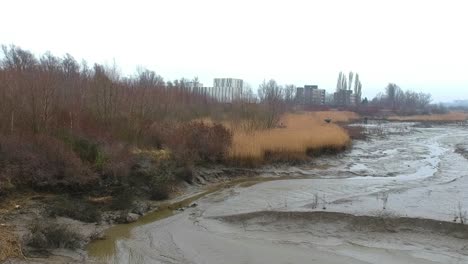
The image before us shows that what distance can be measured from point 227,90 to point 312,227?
133ft

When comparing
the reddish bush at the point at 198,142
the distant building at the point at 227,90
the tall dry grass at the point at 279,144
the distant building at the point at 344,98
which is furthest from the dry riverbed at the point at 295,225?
the distant building at the point at 344,98

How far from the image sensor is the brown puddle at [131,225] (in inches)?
348

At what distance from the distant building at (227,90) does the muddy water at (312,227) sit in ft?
54.4

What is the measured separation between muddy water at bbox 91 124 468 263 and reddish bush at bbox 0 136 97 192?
3.18m

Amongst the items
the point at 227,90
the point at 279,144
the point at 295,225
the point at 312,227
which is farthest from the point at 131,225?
the point at 227,90

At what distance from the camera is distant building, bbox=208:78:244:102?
34.1 metres

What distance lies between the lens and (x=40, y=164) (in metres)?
12.4

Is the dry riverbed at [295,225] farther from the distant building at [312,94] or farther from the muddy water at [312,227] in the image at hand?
the distant building at [312,94]

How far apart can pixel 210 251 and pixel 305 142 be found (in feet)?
53.9

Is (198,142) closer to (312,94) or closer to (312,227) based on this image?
(312,227)

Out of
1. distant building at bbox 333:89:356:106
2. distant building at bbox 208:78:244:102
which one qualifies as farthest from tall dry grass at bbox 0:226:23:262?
distant building at bbox 333:89:356:106

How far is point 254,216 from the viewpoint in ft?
38.9

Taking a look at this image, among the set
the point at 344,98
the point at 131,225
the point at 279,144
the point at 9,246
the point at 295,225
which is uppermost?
the point at 344,98

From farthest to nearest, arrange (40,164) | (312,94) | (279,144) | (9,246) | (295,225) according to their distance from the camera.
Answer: (312,94)
(279,144)
(40,164)
(295,225)
(9,246)
